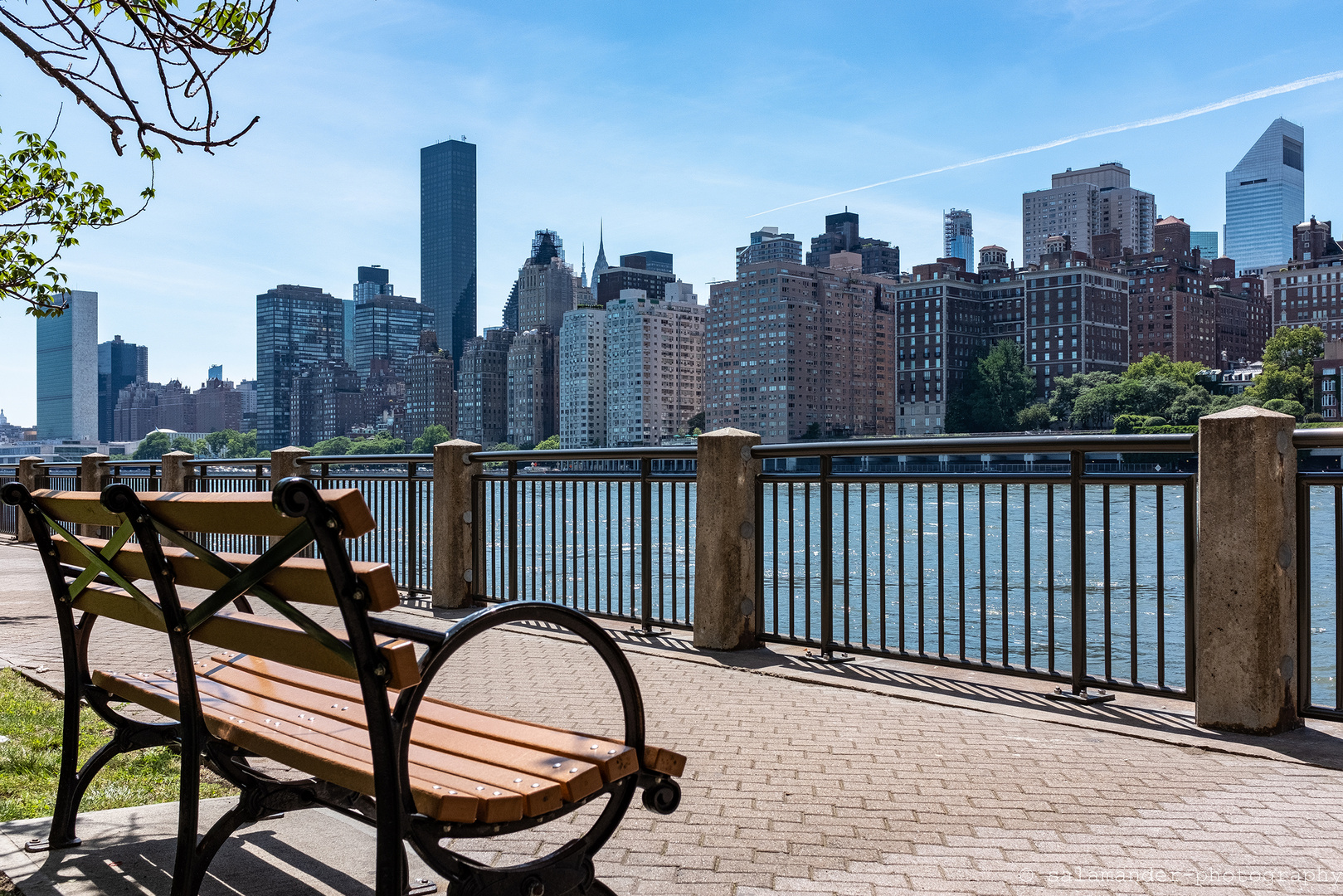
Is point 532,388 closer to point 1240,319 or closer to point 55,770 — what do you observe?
point 1240,319

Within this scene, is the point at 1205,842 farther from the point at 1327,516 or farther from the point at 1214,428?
the point at 1327,516

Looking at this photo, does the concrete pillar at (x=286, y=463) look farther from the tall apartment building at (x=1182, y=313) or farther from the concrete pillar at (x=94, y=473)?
the tall apartment building at (x=1182, y=313)

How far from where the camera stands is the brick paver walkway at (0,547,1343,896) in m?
3.47

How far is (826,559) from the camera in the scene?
6.90m

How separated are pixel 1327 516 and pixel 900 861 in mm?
39028

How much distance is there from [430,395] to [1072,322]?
327 feet

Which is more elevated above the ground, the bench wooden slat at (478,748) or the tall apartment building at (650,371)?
the tall apartment building at (650,371)

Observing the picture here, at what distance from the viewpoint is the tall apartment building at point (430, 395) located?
178 meters

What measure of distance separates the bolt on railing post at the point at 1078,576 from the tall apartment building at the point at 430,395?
568 ft

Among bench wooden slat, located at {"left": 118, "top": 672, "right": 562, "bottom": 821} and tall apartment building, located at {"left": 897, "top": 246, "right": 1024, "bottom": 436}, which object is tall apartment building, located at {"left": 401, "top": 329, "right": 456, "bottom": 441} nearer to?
tall apartment building, located at {"left": 897, "top": 246, "right": 1024, "bottom": 436}

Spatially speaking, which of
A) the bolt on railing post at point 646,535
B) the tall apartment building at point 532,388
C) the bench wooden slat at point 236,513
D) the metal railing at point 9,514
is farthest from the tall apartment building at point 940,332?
the bench wooden slat at point 236,513

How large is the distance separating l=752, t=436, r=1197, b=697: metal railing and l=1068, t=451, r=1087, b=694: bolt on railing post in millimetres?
11

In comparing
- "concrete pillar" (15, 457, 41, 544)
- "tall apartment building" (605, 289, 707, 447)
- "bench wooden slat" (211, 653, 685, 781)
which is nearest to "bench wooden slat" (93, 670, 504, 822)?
"bench wooden slat" (211, 653, 685, 781)

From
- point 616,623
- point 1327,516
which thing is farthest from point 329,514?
point 1327,516
